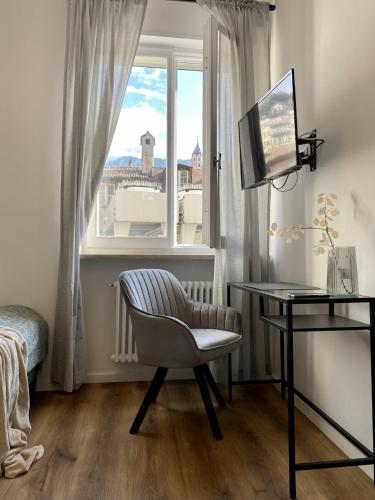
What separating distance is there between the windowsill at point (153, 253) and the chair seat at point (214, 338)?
678 millimetres

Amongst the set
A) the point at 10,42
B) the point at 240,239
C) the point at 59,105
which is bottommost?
the point at 240,239

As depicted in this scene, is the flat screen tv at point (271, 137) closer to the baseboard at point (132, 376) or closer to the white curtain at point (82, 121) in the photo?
the white curtain at point (82, 121)

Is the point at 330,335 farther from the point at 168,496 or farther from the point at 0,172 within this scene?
the point at 0,172

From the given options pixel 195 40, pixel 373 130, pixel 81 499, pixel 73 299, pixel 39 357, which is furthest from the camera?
pixel 195 40

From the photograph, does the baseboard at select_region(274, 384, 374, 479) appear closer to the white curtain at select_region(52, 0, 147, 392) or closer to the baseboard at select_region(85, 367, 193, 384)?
the baseboard at select_region(85, 367, 193, 384)

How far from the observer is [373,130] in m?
1.49

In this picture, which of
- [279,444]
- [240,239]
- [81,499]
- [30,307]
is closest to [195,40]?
[240,239]

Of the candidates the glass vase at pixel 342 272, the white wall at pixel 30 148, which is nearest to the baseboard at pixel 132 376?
the white wall at pixel 30 148

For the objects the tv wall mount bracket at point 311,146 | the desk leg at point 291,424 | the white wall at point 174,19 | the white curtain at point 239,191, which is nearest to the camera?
the desk leg at point 291,424

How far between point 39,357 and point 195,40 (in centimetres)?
251

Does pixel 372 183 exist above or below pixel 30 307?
above

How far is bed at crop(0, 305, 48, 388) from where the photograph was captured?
2017 mm

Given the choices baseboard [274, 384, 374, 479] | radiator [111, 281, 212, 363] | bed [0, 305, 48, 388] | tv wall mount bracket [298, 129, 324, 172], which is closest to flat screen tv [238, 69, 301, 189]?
tv wall mount bracket [298, 129, 324, 172]

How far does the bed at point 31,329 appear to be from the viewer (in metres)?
2.02
